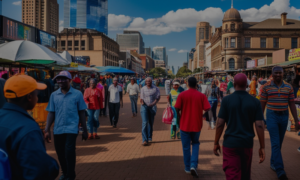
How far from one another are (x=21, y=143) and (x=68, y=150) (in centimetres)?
253

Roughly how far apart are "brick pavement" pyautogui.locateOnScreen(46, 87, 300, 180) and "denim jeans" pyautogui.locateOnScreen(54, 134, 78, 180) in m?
0.68

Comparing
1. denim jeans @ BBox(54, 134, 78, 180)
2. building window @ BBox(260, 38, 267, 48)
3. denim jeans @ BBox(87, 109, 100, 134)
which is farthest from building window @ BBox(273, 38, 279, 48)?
denim jeans @ BBox(54, 134, 78, 180)

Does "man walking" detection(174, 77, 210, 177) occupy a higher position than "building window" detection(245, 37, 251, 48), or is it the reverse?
"building window" detection(245, 37, 251, 48)

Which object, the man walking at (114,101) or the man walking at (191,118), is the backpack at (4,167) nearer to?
the man walking at (191,118)

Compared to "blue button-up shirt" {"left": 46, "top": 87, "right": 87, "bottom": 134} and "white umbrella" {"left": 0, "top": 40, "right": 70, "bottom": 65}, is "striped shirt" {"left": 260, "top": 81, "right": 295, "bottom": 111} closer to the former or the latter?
"blue button-up shirt" {"left": 46, "top": 87, "right": 87, "bottom": 134}

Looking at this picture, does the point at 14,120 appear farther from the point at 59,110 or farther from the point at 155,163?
the point at 155,163

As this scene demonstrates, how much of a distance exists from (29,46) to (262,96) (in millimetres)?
6256

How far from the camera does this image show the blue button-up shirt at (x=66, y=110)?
4.18 m

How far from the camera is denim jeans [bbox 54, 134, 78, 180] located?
4.10m

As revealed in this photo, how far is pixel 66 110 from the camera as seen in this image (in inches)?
167

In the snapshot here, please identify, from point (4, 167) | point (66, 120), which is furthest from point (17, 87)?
point (66, 120)

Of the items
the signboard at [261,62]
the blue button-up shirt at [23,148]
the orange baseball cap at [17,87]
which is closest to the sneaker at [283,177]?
the blue button-up shirt at [23,148]

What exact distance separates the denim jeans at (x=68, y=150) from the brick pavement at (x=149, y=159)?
0.68m

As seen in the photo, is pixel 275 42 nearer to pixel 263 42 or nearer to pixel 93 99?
pixel 263 42
